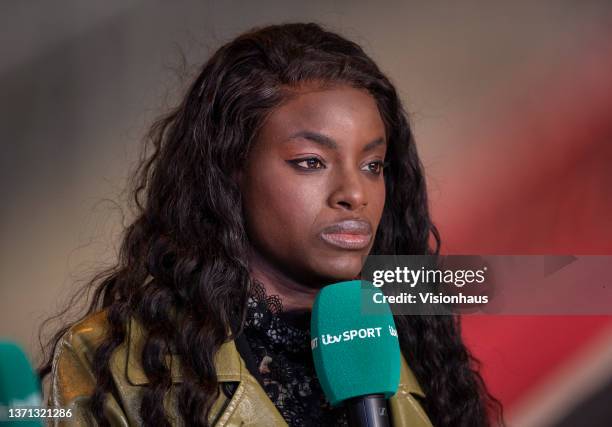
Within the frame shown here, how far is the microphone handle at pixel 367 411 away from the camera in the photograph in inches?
62.0

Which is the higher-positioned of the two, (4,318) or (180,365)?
(4,318)

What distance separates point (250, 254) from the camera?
82.0 inches

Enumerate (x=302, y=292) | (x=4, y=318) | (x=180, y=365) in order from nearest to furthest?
(x=180, y=365)
(x=302, y=292)
(x=4, y=318)

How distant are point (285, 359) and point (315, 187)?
13.5 inches

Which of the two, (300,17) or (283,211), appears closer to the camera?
(283,211)

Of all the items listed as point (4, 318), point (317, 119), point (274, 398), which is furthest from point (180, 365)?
point (4, 318)

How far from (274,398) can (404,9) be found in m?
1.54

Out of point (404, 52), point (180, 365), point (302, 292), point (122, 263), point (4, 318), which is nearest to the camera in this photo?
point (180, 365)

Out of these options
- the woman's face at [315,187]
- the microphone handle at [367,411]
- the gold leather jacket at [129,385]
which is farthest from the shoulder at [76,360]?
the microphone handle at [367,411]

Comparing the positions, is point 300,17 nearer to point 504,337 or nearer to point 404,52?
point 404,52

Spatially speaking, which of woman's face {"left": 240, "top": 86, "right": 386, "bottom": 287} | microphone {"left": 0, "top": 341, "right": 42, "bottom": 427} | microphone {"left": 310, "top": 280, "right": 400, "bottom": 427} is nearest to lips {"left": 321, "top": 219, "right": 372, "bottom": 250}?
woman's face {"left": 240, "top": 86, "right": 386, "bottom": 287}

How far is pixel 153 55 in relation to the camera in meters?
3.06

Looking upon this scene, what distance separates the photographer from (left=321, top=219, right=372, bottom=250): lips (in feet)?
6.45

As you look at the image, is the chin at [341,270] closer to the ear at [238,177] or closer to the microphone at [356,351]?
the microphone at [356,351]
